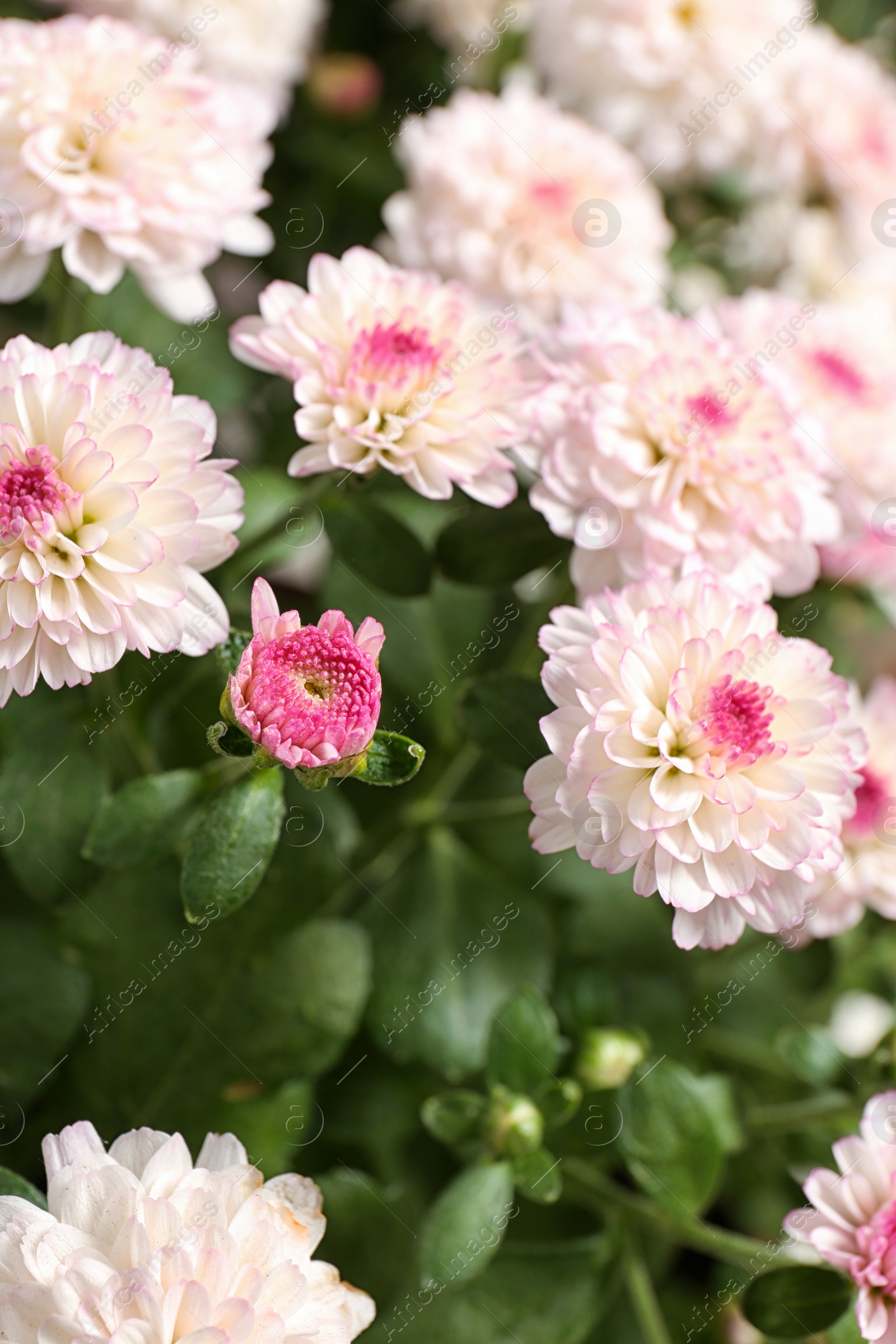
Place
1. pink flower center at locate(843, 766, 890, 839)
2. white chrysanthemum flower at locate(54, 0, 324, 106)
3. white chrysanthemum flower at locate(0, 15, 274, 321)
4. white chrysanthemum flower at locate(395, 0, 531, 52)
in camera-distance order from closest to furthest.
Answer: white chrysanthemum flower at locate(0, 15, 274, 321), pink flower center at locate(843, 766, 890, 839), white chrysanthemum flower at locate(54, 0, 324, 106), white chrysanthemum flower at locate(395, 0, 531, 52)

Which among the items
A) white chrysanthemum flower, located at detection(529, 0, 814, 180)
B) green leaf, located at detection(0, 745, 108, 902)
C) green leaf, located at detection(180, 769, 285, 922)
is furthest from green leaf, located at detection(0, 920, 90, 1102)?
white chrysanthemum flower, located at detection(529, 0, 814, 180)

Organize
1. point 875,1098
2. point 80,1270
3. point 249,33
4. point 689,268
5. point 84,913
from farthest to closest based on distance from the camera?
1. point 689,268
2. point 249,33
3. point 84,913
4. point 875,1098
5. point 80,1270

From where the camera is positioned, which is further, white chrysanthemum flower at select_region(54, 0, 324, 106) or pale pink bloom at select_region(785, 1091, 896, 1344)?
white chrysanthemum flower at select_region(54, 0, 324, 106)

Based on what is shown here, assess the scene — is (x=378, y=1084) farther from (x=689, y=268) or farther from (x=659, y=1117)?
(x=689, y=268)

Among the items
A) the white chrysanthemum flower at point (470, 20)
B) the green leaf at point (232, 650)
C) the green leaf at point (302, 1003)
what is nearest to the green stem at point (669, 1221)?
the green leaf at point (302, 1003)

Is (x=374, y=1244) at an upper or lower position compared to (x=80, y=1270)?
lower

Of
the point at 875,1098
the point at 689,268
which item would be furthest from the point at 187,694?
the point at 689,268

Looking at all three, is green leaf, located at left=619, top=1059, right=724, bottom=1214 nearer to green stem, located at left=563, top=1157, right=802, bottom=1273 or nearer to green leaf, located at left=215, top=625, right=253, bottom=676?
green stem, located at left=563, top=1157, right=802, bottom=1273
